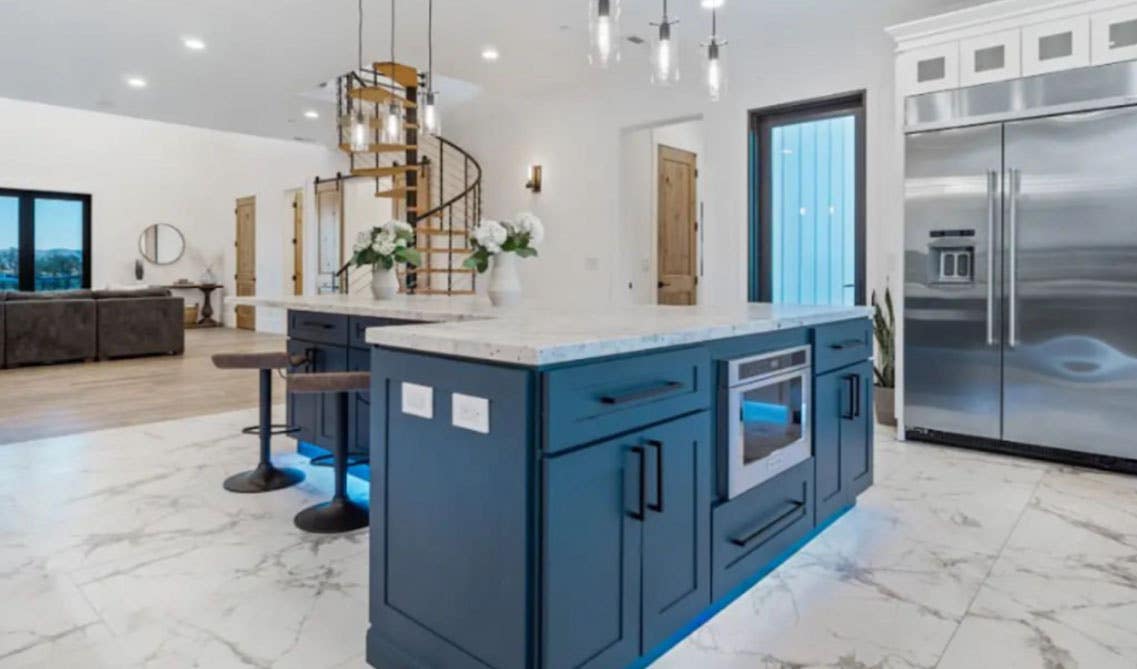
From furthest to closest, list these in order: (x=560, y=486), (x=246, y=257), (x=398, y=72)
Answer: (x=246, y=257)
(x=398, y=72)
(x=560, y=486)

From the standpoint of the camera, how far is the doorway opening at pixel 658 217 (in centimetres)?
666

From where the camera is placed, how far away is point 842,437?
282 cm

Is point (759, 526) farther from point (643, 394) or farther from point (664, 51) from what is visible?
point (664, 51)

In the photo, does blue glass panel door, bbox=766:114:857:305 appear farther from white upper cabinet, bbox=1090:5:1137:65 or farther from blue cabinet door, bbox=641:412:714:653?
blue cabinet door, bbox=641:412:714:653

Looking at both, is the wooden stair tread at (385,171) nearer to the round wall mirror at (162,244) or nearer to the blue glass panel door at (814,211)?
the blue glass panel door at (814,211)

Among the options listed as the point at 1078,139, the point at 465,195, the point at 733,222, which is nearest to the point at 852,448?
the point at 1078,139

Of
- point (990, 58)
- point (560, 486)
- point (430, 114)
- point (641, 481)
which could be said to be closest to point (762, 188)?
point (990, 58)

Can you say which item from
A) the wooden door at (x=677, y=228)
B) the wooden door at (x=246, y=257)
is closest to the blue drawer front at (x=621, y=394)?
the wooden door at (x=677, y=228)

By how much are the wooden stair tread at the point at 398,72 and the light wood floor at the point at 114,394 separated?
2.84 meters

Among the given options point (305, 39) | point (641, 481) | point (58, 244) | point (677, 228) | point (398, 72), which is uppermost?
point (305, 39)

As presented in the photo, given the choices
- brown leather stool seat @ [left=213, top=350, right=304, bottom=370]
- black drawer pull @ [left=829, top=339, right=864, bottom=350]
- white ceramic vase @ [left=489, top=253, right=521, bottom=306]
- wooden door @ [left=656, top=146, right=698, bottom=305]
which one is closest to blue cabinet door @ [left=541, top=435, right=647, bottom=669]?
black drawer pull @ [left=829, top=339, right=864, bottom=350]

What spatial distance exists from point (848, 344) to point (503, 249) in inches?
59.5

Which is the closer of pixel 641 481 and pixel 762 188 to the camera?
pixel 641 481

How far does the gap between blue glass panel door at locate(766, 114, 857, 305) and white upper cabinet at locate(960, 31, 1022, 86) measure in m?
1.17
